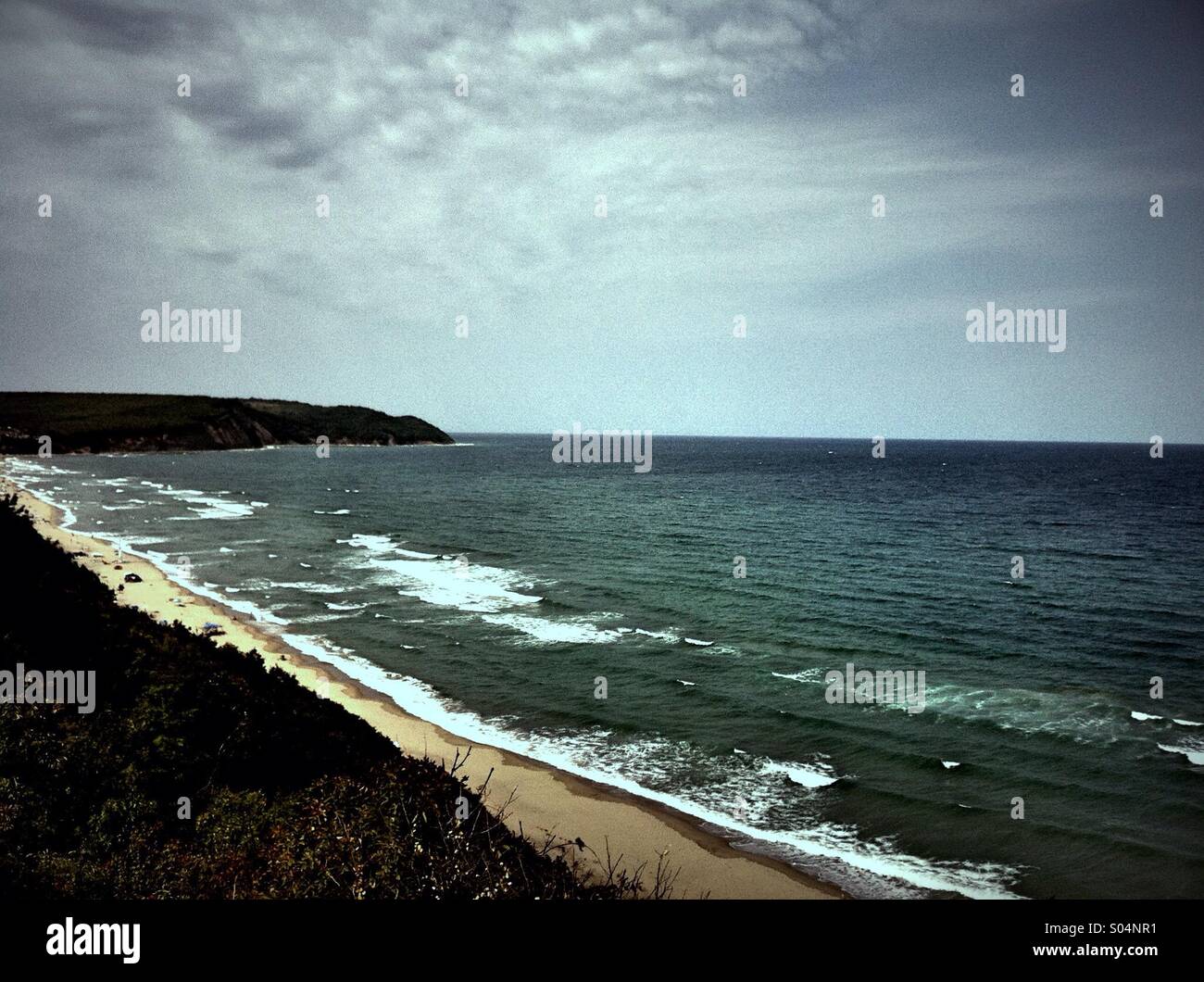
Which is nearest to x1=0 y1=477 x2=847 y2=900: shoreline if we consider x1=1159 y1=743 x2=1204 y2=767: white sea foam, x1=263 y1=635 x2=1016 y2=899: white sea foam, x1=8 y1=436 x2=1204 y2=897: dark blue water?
x1=263 y1=635 x2=1016 y2=899: white sea foam

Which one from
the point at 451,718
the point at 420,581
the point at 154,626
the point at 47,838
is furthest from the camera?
the point at 420,581

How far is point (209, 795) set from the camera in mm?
11523

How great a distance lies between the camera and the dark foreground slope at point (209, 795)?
934 centimetres

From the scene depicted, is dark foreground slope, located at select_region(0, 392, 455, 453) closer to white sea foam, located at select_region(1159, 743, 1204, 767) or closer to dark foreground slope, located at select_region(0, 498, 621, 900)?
dark foreground slope, located at select_region(0, 498, 621, 900)

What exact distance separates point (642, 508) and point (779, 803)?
2249 inches

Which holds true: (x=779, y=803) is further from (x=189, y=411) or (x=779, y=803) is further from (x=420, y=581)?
(x=189, y=411)

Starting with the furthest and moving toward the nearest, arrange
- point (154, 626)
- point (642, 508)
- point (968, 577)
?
point (642, 508), point (968, 577), point (154, 626)

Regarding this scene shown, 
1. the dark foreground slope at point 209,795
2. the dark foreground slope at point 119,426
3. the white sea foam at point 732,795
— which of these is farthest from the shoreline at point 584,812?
the dark foreground slope at point 119,426

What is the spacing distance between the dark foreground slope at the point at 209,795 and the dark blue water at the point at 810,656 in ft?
20.6

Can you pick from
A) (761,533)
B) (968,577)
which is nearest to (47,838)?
(968,577)

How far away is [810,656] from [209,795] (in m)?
20.8

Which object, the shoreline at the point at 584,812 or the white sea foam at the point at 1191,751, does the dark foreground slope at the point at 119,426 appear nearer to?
the shoreline at the point at 584,812

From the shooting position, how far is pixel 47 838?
995 centimetres

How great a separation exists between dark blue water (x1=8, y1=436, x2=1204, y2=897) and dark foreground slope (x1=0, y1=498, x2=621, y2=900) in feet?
20.6
